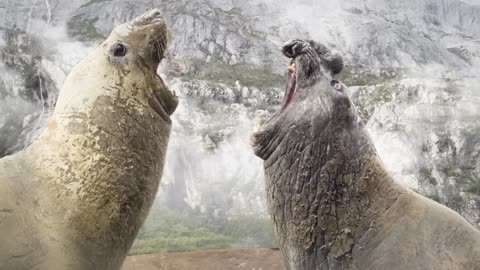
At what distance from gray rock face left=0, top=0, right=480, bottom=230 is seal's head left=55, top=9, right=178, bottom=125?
16176mm

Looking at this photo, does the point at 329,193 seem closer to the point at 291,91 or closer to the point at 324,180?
the point at 324,180

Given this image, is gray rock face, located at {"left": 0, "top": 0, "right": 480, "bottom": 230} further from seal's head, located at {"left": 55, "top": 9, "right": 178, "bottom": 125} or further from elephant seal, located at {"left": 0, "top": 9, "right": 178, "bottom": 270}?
elephant seal, located at {"left": 0, "top": 9, "right": 178, "bottom": 270}

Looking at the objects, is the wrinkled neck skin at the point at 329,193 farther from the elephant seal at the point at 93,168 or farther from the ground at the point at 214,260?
the ground at the point at 214,260

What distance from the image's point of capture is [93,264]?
2838 millimetres

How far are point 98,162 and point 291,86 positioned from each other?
1089mm

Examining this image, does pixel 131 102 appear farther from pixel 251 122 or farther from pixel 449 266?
pixel 251 122

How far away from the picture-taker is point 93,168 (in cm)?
294

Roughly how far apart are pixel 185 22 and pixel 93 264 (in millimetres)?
27771

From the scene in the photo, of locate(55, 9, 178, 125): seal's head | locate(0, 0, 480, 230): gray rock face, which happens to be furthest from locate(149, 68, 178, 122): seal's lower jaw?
locate(0, 0, 480, 230): gray rock face

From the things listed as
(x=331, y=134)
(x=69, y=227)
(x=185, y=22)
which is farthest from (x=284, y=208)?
(x=185, y=22)

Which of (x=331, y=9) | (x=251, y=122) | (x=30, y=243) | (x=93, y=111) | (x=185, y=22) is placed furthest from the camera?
(x=331, y=9)

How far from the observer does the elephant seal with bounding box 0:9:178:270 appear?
8.96 ft

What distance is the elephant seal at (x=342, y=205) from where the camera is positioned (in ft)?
9.20

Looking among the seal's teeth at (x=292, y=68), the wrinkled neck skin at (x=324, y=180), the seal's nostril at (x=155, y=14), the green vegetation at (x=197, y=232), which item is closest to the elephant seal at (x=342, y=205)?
the wrinkled neck skin at (x=324, y=180)
